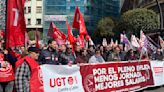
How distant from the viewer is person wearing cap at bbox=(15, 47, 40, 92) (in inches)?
271

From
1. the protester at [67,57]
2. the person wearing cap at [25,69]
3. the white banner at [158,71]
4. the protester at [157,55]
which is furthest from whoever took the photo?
the protester at [157,55]

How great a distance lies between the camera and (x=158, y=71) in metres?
14.0

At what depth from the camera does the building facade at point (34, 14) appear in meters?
95.7

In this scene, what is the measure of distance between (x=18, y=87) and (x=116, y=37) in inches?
2243

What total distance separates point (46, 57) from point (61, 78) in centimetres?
63

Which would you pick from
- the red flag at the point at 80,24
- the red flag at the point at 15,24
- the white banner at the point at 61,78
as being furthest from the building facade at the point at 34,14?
the red flag at the point at 15,24

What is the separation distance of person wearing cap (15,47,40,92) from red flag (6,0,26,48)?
61 centimetres

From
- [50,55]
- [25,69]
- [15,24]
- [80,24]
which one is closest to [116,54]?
[80,24]

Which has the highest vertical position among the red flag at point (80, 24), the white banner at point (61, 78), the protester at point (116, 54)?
the red flag at point (80, 24)

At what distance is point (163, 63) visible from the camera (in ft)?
47.4

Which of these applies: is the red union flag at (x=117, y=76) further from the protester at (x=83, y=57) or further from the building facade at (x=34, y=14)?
the building facade at (x=34, y=14)

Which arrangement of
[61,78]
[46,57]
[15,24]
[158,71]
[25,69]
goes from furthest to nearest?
[158,71], [46,57], [61,78], [15,24], [25,69]

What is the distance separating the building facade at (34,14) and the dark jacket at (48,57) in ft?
282

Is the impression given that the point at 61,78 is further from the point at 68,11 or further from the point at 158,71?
the point at 68,11
